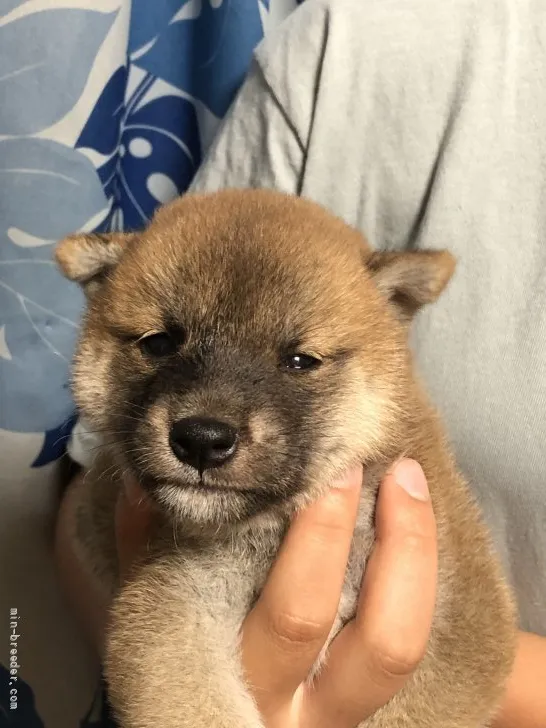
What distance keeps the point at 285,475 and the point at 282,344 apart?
167 mm

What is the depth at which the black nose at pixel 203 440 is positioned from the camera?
2.22 feet

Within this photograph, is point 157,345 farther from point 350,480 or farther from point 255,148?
point 255,148

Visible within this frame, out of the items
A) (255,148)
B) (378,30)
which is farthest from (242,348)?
(378,30)

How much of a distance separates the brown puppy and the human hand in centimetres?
4

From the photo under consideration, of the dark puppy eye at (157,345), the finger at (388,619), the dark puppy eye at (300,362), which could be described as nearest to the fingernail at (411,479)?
the finger at (388,619)

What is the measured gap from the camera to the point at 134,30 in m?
1.37

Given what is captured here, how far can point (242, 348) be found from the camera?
0.78 metres

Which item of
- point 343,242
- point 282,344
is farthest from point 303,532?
point 343,242

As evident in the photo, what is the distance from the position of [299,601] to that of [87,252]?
1.98ft

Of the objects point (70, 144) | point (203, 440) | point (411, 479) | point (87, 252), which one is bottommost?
point (411, 479)

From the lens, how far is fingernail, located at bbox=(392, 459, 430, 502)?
34.4 inches

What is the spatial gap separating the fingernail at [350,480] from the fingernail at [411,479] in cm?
6

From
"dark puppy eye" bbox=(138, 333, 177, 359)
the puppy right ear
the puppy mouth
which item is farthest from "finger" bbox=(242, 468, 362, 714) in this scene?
the puppy right ear

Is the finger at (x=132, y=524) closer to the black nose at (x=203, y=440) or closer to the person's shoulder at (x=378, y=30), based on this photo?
the black nose at (x=203, y=440)
